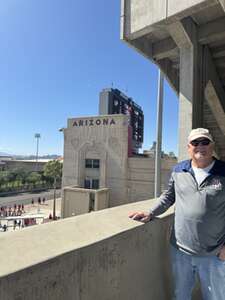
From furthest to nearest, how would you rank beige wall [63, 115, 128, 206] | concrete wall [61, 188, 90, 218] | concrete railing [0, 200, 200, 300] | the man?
beige wall [63, 115, 128, 206] → concrete wall [61, 188, 90, 218] → the man → concrete railing [0, 200, 200, 300]

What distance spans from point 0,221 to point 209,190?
80.7 feet

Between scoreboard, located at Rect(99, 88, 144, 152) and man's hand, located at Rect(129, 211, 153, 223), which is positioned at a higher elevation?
scoreboard, located at Rect(99, 88, 144, 152)

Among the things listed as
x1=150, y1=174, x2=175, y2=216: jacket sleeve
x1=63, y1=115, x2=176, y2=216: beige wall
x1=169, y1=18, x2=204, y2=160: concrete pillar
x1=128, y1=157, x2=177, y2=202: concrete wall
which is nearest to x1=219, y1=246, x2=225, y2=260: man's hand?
x1=150, y1=174, x2=175, y2=216: jacket sleeve

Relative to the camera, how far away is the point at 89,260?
1.57 m

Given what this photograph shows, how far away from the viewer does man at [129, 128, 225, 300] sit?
6.14 ft

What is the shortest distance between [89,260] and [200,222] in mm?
847

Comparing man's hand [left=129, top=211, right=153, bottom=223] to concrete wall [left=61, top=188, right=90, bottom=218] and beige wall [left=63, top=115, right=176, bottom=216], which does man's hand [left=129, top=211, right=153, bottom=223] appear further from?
concrete wall [left=61, top=188, right=90, bottom=218]

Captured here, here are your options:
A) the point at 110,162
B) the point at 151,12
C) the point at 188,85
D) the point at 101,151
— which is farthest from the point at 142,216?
the point at 101,151

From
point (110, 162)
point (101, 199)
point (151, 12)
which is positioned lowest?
point (101, 199)

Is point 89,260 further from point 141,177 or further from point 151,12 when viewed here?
point 141,177

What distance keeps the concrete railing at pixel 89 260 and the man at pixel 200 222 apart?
0.72 ft

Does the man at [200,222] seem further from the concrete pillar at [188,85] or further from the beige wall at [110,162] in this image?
the beige wall at [110,162]

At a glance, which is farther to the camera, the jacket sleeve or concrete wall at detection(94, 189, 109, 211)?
concrete wall at detection(94, 189, 109, 211)

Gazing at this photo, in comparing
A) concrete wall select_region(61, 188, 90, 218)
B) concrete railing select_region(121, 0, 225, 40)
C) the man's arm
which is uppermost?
concrete railing select_region(121, 0, 225, 40)
